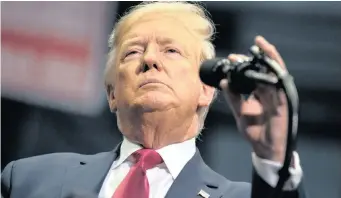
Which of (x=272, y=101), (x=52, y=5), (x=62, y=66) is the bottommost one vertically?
(x=62, y=66)

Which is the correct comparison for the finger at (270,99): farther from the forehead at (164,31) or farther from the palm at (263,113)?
the forehead at (164,31)

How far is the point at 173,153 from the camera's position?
3.63 ft

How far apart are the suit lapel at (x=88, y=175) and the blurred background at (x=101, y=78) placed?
8 centimetres

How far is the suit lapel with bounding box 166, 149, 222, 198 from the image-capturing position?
1054mm

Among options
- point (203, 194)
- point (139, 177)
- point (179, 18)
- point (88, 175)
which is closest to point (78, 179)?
point (88, 175)

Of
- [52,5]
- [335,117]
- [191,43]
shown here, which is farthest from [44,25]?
[335,117]

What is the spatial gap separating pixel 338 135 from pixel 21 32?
0.70m

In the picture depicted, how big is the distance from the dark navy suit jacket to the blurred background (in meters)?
0.07

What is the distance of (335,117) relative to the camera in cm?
119

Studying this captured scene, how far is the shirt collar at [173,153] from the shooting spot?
1096 millimetres

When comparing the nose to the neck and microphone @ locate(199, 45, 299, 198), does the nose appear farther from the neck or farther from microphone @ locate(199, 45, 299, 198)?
microphone @ locate(199, 45, 299, 198)

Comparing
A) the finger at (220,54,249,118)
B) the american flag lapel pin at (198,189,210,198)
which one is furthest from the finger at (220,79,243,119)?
the american flag lapel pin at (198,189,210,198)

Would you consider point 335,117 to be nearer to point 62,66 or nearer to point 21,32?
point 62,66

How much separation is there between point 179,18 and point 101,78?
0.74ft
